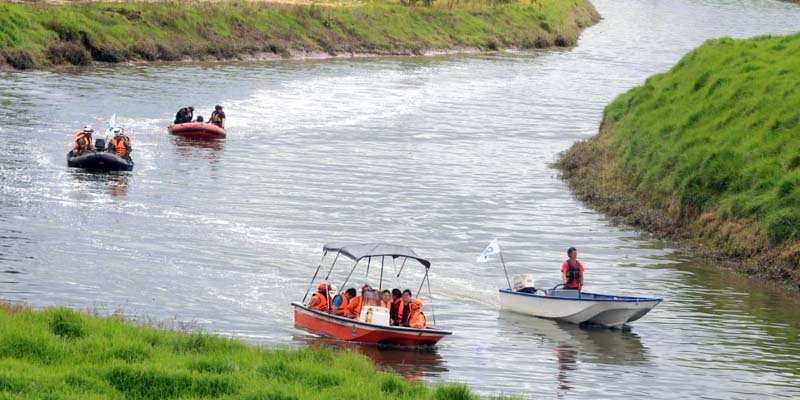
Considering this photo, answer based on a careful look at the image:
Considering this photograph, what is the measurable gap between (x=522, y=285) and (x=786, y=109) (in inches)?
547

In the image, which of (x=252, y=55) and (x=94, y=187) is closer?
(x=94, y=187)

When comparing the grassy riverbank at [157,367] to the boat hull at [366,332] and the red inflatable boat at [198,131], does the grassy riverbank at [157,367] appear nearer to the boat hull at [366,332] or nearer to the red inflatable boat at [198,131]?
the boat hull at [366,332]

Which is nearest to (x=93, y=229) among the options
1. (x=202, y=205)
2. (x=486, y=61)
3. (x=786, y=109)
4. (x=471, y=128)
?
(x=202, y=205)

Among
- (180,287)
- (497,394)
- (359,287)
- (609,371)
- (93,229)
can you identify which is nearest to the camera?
(497,394)

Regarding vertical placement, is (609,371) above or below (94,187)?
below

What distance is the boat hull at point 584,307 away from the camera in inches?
1041

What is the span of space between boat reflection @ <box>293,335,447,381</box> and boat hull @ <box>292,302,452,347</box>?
5.4 inches

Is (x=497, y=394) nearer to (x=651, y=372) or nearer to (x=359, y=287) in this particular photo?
(x=651, y=372)

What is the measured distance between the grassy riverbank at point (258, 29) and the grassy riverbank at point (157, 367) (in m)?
48.4

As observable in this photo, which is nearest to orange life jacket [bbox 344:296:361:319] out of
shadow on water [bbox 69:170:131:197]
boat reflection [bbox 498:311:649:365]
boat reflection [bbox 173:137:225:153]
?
boat reflection [bbox 498:311:649:365]

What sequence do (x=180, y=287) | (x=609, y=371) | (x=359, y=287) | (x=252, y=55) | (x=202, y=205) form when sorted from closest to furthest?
(x=609, y=371) → (x=180, y=287) → (x=359, y=287) → (x=202, y=205) → (x=252, y=55)

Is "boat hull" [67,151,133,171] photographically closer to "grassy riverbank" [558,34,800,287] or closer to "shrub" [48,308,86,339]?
"grassy riverbank" [558,34,800,287]

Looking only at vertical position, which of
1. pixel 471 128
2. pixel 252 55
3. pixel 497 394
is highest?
pixel 252 55

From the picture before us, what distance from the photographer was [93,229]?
33156 mm
